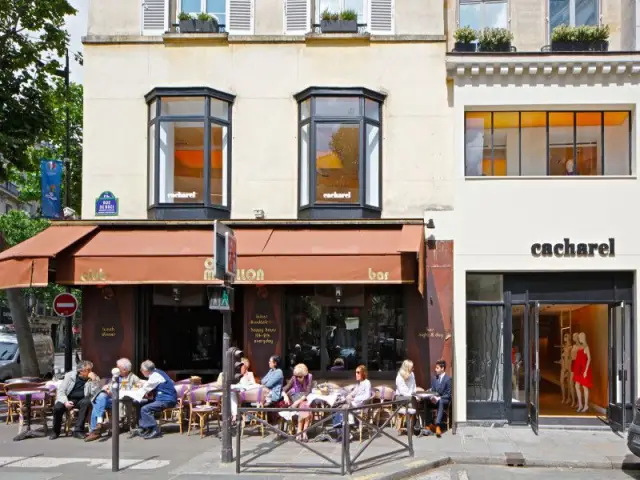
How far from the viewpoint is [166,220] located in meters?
16.0

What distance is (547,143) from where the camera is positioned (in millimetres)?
16172

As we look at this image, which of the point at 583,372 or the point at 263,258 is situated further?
the point at 583,372

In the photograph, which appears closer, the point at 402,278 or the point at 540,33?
the point at 402,278

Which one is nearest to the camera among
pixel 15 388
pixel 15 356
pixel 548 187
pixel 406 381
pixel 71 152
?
pixel 406 381

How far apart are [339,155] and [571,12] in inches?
231

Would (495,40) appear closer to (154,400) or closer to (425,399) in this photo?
(425,399)

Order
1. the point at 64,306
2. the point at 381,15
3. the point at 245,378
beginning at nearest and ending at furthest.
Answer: the point at 245,378
the point at 381,15
the point at 64,306

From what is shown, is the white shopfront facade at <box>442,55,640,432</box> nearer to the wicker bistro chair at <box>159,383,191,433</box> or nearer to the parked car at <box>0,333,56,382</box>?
the wicker bistro chair at <box>159,383,191,433</box>

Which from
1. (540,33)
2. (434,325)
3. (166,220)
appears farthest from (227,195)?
(540,33)

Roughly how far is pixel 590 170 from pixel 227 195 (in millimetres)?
7493

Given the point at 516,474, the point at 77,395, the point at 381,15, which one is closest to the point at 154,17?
the point at 381,15

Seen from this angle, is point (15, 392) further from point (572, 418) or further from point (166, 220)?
point (572, 418)

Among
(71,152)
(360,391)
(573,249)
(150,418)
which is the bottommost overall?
(150,418)

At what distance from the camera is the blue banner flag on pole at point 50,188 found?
65.9 feet
